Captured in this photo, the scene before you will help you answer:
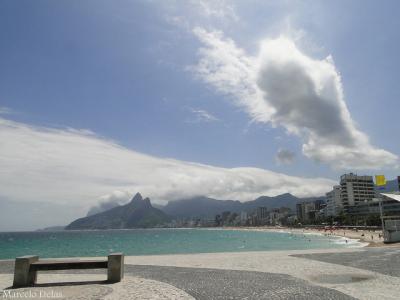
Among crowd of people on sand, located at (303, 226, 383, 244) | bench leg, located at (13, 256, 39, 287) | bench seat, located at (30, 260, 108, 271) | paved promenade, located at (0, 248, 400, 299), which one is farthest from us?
crowd of people on sand, located at (303, 226, 383, 244)

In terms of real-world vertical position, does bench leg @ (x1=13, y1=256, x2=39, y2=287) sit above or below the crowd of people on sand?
above

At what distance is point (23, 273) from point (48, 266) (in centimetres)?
89

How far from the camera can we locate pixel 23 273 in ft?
41.1

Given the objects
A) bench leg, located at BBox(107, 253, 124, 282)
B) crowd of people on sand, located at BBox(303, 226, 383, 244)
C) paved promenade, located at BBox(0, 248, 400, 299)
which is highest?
bench leg, located at BBox(107, 253, 124, 282)

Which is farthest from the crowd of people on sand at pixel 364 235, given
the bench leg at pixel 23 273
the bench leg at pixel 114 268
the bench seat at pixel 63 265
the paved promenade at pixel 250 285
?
the bench leg at pixel 23 273

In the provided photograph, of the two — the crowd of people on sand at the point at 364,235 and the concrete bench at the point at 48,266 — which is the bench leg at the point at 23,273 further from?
the crowd of people on sand at the point at 364,235

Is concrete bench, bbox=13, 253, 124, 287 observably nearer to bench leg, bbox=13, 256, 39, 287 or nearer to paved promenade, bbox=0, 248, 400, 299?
bench leg, bbox=13, 256, 39, 287

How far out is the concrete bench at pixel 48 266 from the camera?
1248 cm

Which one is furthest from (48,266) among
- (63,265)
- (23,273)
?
(23,273)

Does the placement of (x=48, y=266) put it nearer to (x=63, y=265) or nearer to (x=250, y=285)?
(x=63, y=265)

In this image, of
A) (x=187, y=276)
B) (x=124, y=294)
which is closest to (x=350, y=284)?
(x=187, y=276)

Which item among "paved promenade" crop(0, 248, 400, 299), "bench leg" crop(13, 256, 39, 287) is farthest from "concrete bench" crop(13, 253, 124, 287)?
"paved promenade" crop(0, 248, 400, 299)

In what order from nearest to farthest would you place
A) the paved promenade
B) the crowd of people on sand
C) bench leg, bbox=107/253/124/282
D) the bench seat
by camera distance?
1. the paved promenade
2. the bench seat
3. bench leg, bbox=107/253/124/282
4. the crowd of people on sand

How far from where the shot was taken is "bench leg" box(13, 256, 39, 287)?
1242 centimetres
